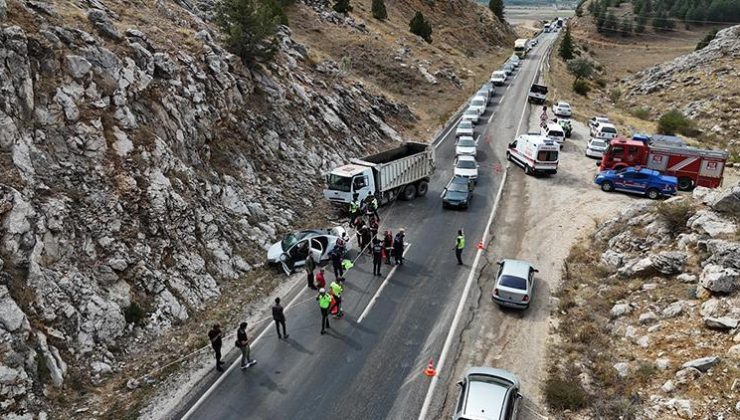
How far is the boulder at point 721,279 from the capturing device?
15227 mm

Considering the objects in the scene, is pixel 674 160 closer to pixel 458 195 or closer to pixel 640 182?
pixel 640 182

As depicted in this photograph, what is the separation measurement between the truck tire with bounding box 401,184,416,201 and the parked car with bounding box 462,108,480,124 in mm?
19179

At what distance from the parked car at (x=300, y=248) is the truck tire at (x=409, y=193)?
8.15m

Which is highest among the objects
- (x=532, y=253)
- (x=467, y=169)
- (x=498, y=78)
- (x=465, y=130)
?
(x=467, y=169)

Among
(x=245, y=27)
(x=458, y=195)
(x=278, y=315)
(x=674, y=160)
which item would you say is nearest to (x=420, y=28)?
(x=245, y=27)

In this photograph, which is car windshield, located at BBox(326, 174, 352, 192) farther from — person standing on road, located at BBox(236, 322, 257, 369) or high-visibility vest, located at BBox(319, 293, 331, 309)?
person standing on road, located at BBox(236, 322, 257, 369)

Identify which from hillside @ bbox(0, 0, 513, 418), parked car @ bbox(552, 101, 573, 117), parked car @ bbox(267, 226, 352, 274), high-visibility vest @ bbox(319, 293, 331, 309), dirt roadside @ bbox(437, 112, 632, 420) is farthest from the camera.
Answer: parked car @ bbox(552, 101, 573, 117)

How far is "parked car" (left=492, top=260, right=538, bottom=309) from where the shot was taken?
18391 mm

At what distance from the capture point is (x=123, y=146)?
792 inches

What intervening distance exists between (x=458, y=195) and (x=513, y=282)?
35.2 feet

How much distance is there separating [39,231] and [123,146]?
554 cm

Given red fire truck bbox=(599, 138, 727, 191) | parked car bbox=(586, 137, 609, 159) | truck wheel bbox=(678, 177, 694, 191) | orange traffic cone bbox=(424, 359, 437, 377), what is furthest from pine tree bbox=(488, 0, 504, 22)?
orange traffic cone bbox=(424, 359, 437, 377)

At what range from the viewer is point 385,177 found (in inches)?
1091

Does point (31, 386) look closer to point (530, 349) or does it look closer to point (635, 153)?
point (530, 349)
